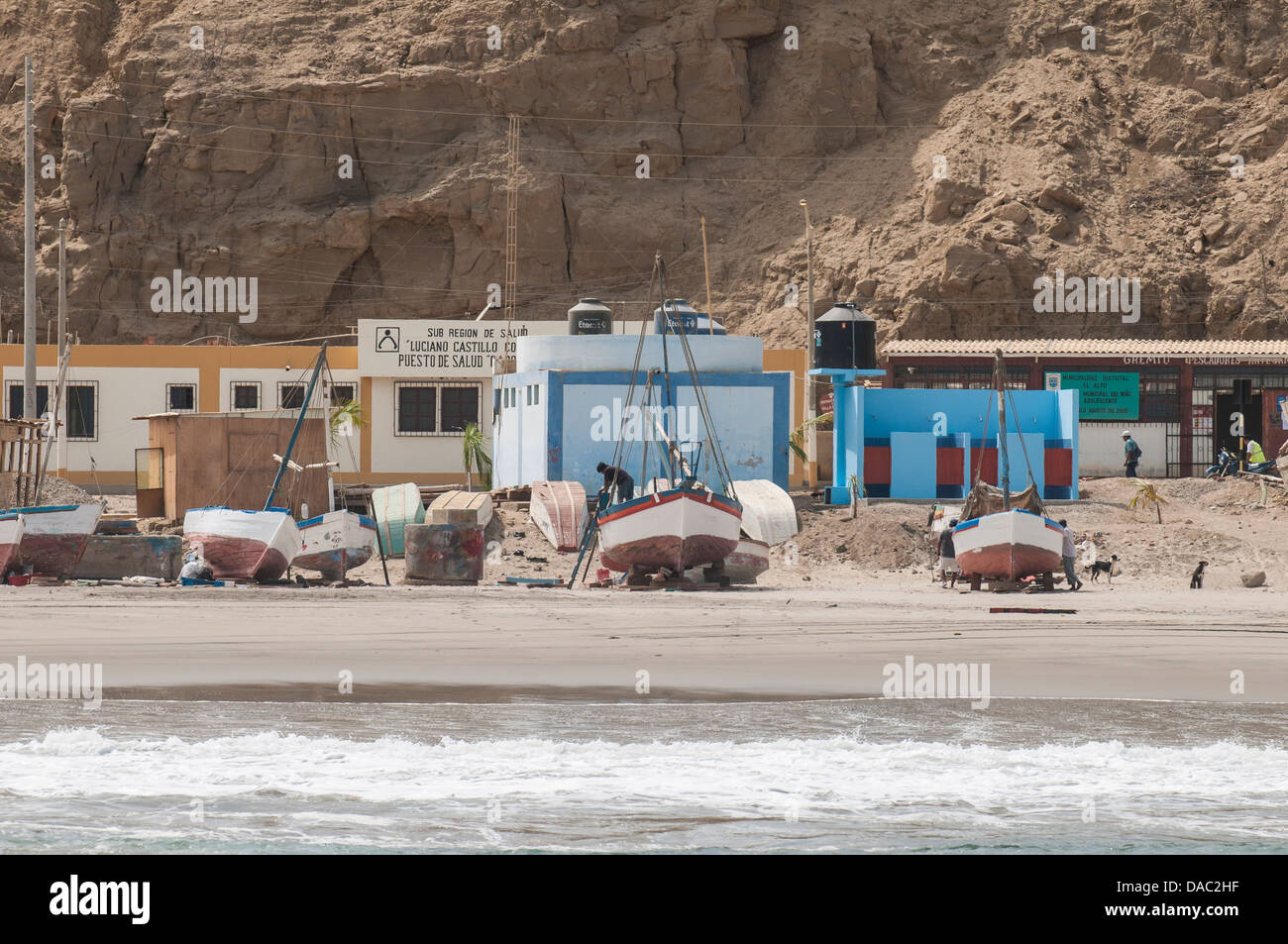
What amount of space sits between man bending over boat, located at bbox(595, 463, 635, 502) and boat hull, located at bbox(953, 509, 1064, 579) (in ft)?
18.8

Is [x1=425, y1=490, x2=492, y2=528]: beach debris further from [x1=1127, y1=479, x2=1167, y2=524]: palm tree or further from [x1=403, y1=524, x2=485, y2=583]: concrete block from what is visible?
[x1=1127, y1=479, x2=1167, y2=524]: palm tree

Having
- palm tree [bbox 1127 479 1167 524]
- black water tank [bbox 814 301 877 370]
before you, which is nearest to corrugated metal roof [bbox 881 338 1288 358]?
black water tank [bbox 814 301 877 370]

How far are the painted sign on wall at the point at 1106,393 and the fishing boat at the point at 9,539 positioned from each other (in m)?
26.2

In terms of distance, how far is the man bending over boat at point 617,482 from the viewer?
24.6 meters

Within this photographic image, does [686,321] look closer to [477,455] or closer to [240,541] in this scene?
[477,455]

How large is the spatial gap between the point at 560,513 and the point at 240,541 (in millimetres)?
6041

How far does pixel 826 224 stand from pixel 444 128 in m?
15.2

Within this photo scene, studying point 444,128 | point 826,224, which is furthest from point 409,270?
point 826,224

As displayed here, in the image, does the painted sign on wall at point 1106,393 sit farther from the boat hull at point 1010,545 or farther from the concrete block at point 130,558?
the concrete block at point 130,558

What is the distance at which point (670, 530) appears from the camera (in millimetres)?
21812

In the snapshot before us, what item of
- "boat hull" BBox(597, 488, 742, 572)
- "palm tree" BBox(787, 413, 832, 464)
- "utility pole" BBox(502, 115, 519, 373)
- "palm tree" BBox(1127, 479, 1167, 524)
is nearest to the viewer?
"boat hull" BBox(597, 488, 742, 572)

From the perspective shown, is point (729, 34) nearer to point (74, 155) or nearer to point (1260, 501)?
point (74, 155)

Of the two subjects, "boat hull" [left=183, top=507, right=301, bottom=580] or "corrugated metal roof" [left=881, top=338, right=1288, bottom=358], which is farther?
"corrugated metal roof" [left=881, top=338, right=1288, bottom=358]

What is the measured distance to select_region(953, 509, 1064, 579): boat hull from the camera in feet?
69.4
